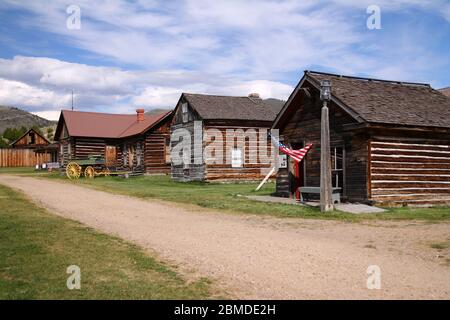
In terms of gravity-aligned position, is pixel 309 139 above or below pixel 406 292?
above

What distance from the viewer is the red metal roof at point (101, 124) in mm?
41425

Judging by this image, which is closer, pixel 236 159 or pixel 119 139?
pixel 236 159

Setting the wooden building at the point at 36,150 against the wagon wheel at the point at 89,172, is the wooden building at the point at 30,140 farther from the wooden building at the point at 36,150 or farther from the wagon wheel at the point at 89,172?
the wagon wheel at the point at 89,172

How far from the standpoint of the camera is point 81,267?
745 centimetres

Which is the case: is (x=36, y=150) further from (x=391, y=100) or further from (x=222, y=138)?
(x=391, y=100)

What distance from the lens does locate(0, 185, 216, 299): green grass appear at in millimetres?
6094

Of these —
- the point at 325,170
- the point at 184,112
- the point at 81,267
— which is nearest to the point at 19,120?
the point at 184,112

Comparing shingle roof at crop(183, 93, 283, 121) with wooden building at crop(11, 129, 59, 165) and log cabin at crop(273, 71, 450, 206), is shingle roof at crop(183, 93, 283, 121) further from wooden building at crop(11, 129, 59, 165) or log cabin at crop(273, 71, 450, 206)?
wooden building at crop(11, 129, 59, 165)

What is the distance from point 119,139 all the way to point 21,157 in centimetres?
2335

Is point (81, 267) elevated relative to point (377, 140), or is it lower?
lower

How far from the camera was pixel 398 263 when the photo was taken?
26.0 feet
